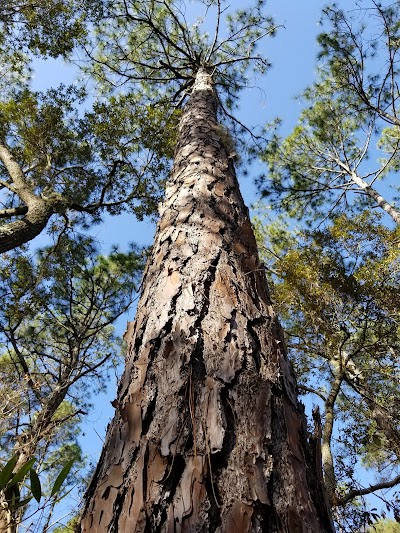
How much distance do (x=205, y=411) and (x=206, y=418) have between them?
0.06 ft

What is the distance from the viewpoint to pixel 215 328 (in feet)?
4.36

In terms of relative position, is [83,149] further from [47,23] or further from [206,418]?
[206,418]

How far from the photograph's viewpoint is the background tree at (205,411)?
88cm

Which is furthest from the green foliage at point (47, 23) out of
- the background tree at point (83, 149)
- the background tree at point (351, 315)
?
the background tree at point (351, 315)

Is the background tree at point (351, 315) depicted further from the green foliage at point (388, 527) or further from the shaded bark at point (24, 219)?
the shaded bark at point (24, 219)

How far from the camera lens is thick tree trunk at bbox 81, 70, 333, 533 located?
2.86 feet

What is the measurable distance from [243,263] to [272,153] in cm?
937

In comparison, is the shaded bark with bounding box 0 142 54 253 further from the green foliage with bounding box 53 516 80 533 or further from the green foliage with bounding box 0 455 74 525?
the green foliage with bounding box 0 455 74 525

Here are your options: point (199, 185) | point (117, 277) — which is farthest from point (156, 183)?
point (199, 185)

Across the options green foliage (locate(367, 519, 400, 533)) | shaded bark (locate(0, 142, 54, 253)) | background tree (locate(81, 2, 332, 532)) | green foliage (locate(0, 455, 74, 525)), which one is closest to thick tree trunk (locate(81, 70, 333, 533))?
background tree (locate(81, 2, 332, 532))

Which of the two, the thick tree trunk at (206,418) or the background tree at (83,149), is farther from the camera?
the background tree at (83,149)

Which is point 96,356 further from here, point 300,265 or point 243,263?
point 243,263

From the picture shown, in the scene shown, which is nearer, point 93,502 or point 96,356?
point 93,502

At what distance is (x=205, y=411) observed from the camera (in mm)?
1047
